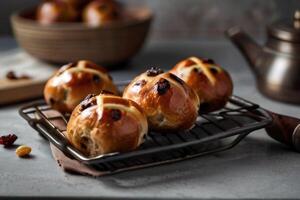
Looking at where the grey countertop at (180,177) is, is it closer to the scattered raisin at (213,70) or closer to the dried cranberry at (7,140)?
the dried cranberry at (7,140)

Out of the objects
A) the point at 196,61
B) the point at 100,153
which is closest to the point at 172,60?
the point at 196,61

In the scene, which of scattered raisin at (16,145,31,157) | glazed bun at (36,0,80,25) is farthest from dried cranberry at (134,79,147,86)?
glazed bun at (36,0,80,25)

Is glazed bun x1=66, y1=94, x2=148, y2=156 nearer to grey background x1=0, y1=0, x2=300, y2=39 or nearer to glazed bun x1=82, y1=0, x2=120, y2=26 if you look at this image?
glazed bun x1=82, y1=0, x2=120, y2=26

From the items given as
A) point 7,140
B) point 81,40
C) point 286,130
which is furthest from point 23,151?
point 81,40

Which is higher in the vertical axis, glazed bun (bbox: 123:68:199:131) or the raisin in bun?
glazed bun (bbox: 123:68:199:131)

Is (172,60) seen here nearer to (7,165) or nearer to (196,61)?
(196,61)

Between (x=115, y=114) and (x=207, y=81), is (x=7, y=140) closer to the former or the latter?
(x=115, y=114)
